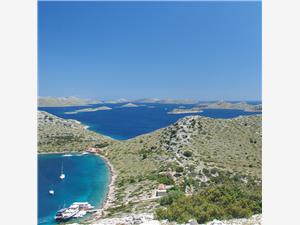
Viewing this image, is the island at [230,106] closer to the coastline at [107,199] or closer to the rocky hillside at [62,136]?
the rocky hillside at [62,136]

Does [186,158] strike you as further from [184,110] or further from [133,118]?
[133,118]

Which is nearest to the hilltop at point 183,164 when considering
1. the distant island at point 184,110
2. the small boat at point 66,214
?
the small boat at point 66,214

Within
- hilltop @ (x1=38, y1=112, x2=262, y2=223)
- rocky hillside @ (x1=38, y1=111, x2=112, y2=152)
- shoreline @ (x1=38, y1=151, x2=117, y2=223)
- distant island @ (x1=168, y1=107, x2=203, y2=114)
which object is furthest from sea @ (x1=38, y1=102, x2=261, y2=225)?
rocky hillside @ (x1=38, y1=111, x2=112, y2=152)

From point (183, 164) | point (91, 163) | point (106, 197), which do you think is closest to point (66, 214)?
point (106, 197)

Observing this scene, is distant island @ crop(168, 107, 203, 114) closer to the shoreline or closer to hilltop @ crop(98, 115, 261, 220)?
hilltop @ crop(98, 115, 261, 220)

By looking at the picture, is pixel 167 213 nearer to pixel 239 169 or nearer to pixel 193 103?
pixel 239 169
